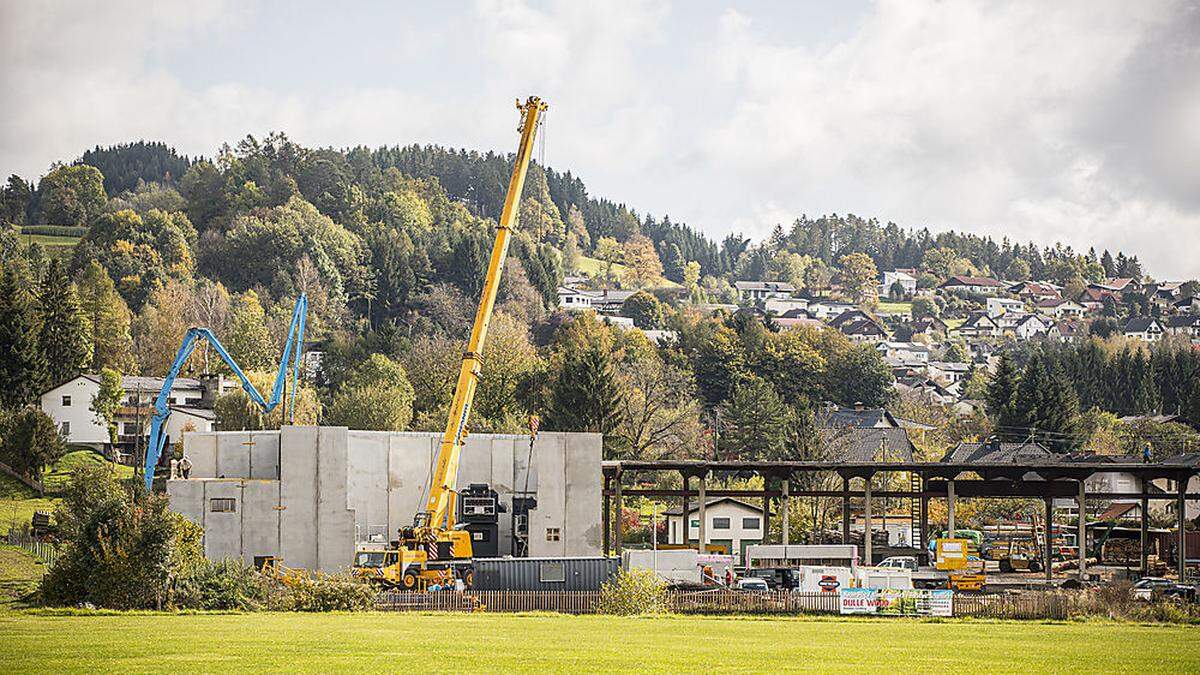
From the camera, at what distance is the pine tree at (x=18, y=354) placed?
9838 cm

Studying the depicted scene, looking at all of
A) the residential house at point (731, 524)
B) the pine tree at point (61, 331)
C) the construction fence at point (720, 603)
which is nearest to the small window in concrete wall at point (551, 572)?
the construction fence at point (720, 603)

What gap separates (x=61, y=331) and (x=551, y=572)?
6522 centimetres

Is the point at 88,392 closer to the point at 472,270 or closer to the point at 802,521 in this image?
the point at 802,521

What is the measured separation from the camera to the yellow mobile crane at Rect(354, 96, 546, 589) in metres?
54.7

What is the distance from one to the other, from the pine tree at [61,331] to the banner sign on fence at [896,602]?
70.9 m

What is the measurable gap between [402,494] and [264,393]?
2844 centimetres

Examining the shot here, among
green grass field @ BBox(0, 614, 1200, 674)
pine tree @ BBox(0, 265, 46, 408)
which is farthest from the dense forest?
green grass field @ BBox(0, 614, 1200, 674)

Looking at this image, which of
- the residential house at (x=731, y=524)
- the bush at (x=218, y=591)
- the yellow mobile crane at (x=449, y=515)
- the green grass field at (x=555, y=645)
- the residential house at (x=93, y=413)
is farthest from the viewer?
the residential house at (x=93, y=413)

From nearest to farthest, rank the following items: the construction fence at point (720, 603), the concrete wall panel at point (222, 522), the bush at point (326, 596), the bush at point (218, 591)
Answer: the bush at point (218, 591) < the bush at point (326, 596) < the construction fence at point (720, 603) < the concrete wall panel at point (222, 522)

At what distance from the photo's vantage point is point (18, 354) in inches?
3900

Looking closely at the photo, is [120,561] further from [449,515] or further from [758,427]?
[758,427]

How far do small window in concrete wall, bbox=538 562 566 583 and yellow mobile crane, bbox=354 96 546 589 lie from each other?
12.0 feet

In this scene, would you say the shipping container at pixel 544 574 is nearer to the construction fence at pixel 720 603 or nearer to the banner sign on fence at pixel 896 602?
the construction fence at pixel 720 603

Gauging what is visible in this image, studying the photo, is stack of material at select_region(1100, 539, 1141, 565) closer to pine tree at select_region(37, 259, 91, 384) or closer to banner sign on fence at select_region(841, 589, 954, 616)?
banner sign on fence at select_region(841, 589, 954, 616)
